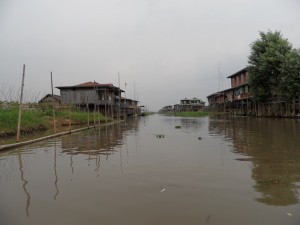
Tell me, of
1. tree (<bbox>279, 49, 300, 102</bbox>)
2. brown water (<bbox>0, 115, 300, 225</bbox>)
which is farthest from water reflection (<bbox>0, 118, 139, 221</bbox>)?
tree (<bbox>279, 49, 300, 102</bbox>)

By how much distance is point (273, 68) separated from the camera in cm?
3412

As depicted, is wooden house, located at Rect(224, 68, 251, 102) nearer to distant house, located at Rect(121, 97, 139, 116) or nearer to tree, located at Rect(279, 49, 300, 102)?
tree, located at Rect(279, 49, 300, 102)

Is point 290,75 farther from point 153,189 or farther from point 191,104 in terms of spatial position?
point 191,104

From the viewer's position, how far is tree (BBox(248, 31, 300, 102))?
29633 millimetres

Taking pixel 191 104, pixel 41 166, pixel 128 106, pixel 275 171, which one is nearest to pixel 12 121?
pixel 41 166

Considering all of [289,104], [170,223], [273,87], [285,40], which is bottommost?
[170,223]

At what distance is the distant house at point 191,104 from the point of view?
93438mm

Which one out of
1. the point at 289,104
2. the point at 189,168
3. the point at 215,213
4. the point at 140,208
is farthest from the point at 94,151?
the point at 289,104

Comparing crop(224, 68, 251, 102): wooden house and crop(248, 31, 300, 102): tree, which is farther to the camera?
crop(224, 68, 251, 102): wooden house

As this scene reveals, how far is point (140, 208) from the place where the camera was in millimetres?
4551

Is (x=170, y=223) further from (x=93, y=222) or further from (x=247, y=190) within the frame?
(x=247, y=190)

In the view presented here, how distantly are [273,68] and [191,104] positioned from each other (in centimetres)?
5932

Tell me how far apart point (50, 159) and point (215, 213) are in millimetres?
6140

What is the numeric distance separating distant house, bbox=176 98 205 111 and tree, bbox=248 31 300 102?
182 feet
